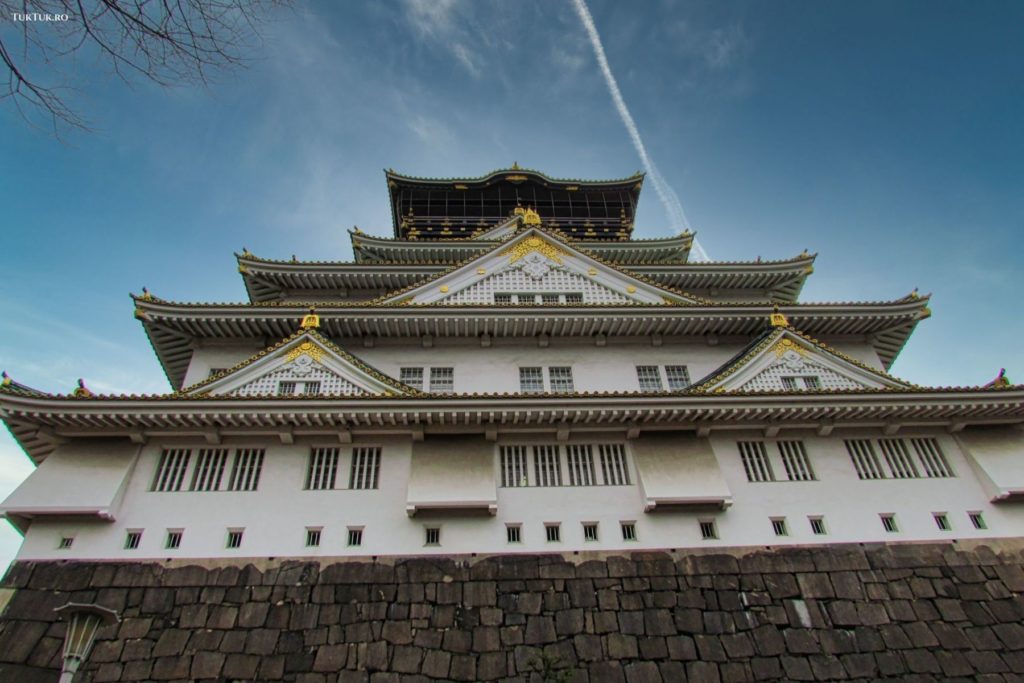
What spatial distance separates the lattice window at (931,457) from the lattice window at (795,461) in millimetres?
2864

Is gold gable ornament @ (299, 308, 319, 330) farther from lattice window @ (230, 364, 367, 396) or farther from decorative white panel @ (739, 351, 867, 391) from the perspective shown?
decorative white panel @ (739, 351, 867, 391)

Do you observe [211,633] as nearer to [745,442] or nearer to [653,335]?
[745,442]

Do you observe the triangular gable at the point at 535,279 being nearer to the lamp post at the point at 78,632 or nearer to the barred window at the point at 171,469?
the barred window at the point at 171,469

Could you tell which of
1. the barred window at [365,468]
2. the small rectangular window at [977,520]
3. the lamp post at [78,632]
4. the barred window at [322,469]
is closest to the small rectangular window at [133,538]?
the barred window at [322,469]

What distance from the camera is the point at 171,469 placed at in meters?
12.9

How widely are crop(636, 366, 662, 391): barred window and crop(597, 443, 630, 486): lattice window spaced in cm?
343

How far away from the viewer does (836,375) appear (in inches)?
588

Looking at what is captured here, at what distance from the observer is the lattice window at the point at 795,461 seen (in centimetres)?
1345

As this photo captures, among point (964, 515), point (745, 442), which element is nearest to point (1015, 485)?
point (964, 515)

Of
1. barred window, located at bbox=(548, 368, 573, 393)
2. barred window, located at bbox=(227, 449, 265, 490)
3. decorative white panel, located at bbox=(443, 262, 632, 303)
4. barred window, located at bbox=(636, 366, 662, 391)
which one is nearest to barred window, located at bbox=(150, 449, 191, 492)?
barred window, located at bbox=(227, 449, 265, 490)

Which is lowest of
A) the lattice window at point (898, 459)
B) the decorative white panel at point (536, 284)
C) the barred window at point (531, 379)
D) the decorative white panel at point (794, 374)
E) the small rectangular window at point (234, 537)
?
the small rectangular window at point (234, 537)

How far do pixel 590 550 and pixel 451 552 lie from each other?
303 cm

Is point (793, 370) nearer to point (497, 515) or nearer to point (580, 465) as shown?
point (580, 465)

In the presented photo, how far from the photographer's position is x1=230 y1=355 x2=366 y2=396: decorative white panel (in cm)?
1397
